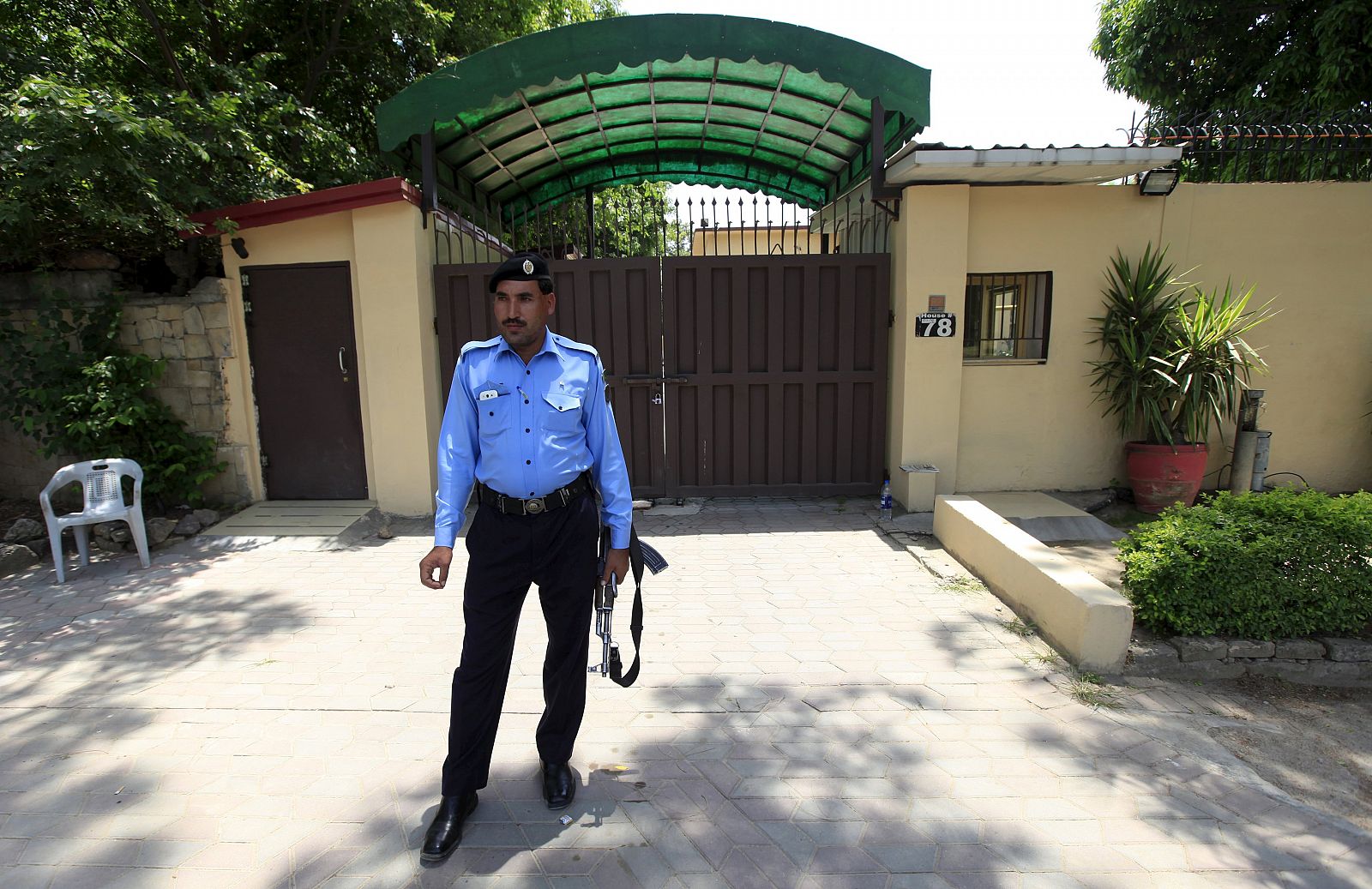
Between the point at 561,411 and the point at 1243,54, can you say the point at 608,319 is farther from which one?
the point at 1243,54

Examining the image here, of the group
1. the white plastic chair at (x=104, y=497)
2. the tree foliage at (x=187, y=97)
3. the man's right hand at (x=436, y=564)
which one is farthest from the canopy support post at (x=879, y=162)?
the white plastic chair at (x=104, y=497)

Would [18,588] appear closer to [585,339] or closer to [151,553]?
[151,553]

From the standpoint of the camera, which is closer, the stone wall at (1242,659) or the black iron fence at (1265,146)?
the stone wall at (1242,659)

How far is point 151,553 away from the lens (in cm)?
553

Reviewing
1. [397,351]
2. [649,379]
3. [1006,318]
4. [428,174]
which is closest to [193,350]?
[397,351]

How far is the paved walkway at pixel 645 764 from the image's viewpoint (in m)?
2.25

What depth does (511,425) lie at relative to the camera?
2408 mm

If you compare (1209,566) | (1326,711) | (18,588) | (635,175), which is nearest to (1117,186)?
(1209,566)

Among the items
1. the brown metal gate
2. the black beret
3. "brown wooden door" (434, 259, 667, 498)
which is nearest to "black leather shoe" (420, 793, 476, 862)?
the black beret

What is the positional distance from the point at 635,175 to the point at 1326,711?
27.5ft

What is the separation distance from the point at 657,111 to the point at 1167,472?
A: 5.94 meters

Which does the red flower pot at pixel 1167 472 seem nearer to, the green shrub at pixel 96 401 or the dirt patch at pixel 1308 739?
the dirt patch at pixel 1308 739

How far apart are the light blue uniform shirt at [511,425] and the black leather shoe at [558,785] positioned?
874mm

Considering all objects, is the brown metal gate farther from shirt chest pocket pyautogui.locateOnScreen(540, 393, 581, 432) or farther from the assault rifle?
shirt chest pocket pyautogui.locateOnScreen(540, 393, 581, 432)
